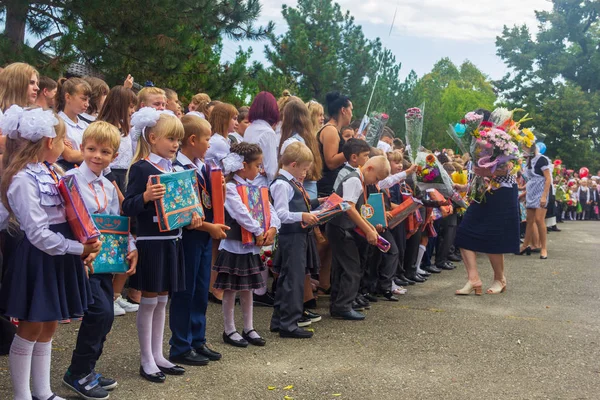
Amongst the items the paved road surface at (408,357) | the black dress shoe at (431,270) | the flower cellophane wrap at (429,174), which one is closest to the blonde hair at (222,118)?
the paved road surface at (408,357)

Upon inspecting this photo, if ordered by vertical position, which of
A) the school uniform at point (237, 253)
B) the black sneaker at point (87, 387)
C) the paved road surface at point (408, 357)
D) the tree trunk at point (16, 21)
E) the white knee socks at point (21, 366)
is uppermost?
the tree trunk at point (16, 21)

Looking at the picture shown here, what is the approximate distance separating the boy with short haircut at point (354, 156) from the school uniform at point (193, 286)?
6.85ft

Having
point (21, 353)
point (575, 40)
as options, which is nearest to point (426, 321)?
point (21, 353)

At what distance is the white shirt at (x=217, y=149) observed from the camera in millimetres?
6418

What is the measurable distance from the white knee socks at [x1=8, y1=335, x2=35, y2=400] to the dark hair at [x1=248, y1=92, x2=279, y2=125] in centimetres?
365

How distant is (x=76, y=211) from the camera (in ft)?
12.7

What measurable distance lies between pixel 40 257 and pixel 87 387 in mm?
910

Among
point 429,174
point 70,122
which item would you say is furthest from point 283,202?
point 429,174

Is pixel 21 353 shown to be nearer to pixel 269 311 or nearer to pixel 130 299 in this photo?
pixel 130 299

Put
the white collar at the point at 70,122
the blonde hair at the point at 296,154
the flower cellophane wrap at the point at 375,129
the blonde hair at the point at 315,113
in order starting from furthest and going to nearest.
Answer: the flower cellophane wrap at the point at 375,129 < the blonde hair at the point at 315,113 < the blonde hair at the point at 296,154 < the white collar at the point at 70,122

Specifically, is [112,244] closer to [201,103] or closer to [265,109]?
[265,109]

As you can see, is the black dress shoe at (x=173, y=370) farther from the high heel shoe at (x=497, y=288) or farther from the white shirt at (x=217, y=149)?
the high heel shoe at (x=497, y=288)

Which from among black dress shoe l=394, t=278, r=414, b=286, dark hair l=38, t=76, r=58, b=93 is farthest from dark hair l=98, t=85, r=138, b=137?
black dress shoe l=394, t=278, r=414, b=286

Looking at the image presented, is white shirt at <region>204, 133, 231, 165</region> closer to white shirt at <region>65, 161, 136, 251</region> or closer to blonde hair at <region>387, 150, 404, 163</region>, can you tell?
white shirt at <region>65, 161, 136, 251</region>
